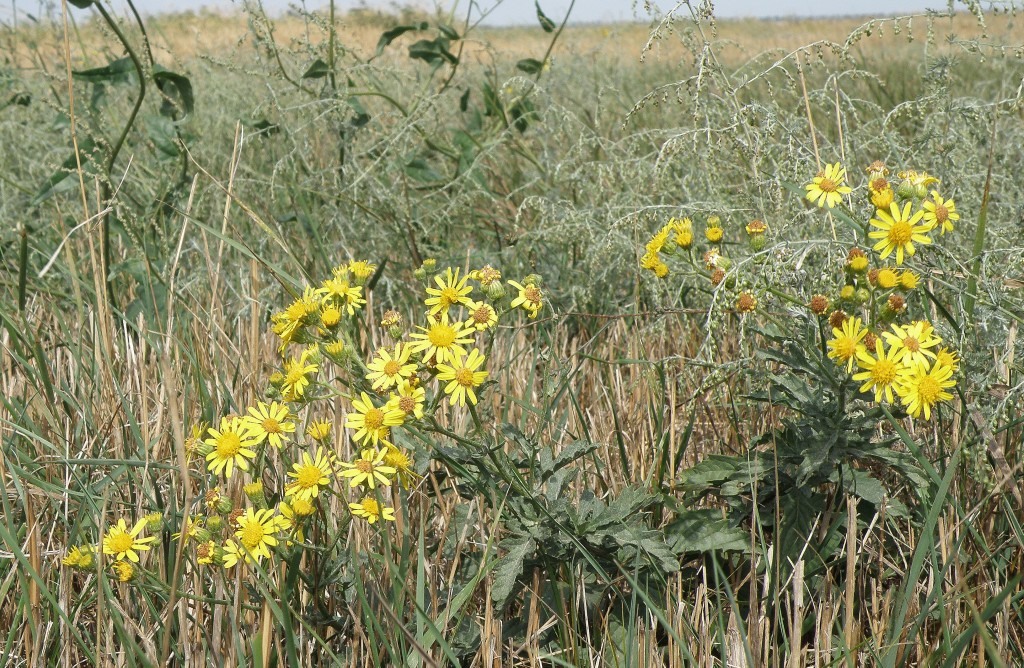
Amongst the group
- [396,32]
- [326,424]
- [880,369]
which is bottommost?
[326,424]

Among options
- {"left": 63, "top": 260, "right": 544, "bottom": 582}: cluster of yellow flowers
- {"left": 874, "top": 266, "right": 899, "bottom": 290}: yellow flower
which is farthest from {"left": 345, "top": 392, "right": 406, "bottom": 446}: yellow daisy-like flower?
{"left": 874, "top": 266, "right": 899, "bottom": 290}: yellow flower

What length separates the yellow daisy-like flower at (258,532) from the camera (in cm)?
135

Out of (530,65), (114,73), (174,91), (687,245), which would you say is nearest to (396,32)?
(530,65)

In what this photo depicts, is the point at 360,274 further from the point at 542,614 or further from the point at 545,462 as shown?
the point at 542,614

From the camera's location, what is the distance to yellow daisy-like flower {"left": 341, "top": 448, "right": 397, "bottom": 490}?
1.34 metres

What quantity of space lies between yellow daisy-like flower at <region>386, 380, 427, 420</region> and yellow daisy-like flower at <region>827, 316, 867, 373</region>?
0.61 meters

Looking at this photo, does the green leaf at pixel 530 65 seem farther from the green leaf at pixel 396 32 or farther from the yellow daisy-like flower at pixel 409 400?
the yellow daisy-like flower at pixel 409 400

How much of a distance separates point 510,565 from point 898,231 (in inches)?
31.6

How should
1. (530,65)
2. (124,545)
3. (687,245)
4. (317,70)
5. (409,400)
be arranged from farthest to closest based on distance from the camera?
(530,65) < (317,70) < (687,245) < (124,545) < (409,400)

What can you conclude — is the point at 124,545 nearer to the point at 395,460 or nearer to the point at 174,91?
the point at 395,460

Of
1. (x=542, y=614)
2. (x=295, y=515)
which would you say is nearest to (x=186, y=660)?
(x=295, y=515)

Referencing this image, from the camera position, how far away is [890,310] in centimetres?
147

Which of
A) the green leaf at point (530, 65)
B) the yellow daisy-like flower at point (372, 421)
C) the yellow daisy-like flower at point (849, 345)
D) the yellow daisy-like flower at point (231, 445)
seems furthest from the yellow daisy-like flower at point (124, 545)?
the green leaf at point (530, 65)

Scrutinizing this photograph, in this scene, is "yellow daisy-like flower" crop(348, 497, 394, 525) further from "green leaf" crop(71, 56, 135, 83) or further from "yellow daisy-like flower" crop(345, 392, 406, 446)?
"green leaf" crop(71, 56, 135, 83)
